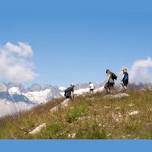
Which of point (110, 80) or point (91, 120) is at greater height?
point (110, 80)

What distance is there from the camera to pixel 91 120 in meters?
30.8

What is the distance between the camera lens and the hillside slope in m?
28.6

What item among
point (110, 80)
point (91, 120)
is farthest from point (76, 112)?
point (110, 80)

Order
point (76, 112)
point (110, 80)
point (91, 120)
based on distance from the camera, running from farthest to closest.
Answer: point (110, 80)
point (76, 112)
point (91, 120)

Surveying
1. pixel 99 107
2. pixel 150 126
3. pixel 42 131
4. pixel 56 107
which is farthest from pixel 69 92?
pixel 150 126

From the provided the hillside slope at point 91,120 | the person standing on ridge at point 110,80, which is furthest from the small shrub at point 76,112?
the person standing on ridge at point 110,80

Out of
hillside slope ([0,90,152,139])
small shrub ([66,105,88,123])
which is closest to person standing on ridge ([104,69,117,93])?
hillside slope ([0,90,152,139])

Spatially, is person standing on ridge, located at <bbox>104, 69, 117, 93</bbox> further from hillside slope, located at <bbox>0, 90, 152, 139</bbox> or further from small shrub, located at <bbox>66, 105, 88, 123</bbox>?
small shrub, located at <bbox>66, 105, 88, 123</bbox>

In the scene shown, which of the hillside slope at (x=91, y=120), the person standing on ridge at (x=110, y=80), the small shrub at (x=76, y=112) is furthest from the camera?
the person standing on ridge at (x=110, y=80)

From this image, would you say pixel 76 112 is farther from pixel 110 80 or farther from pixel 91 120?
pixel 110 80

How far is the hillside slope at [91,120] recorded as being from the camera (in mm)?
28578

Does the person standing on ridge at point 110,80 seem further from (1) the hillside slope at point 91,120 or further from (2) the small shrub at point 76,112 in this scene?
(2) the small shrub at point 76,112

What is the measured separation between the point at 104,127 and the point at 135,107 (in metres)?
3.69

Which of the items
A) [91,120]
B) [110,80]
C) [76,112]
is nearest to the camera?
[91,120]
